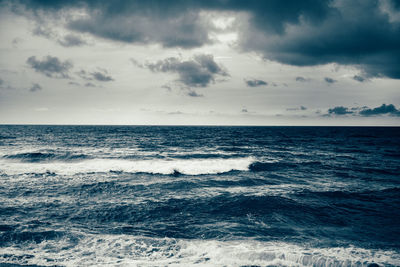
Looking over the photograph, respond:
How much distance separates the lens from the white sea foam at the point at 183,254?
22.9 feet

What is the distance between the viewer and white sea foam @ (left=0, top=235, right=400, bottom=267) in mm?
6988

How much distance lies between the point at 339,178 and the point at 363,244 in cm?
1200

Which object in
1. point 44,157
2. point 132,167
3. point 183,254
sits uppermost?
point 44,157

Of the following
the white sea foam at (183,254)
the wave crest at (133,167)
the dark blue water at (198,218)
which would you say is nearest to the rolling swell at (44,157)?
the wave crest at (133,167)

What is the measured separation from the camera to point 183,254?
7434 mm

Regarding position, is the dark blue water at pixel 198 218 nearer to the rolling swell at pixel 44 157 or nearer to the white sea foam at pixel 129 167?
the white sea foam at pixel 129 167

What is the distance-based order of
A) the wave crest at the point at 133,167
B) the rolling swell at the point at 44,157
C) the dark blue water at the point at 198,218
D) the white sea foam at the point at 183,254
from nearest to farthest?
the white sea foam at the point at 183,254
the dark blue water at the point at 198,218
the wave crest at the point at 133,167
the rolling swell at the point at 44,157

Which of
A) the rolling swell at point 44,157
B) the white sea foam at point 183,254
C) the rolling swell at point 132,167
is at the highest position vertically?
the rolling swell at point 44,157

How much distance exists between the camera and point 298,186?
16234 mm

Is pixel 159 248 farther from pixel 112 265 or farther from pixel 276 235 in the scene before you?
pixel 276 235

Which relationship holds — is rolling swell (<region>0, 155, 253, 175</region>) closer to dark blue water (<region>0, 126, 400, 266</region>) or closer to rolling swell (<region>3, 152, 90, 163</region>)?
dark blue water (<region>0, 126, 400, 266</region>)

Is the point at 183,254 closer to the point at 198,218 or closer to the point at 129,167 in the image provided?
the point at 198,218

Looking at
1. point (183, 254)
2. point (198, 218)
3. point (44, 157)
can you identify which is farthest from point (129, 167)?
point (183, 254)

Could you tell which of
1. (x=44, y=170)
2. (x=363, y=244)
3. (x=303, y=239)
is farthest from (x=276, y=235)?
(x=44, y=170)
